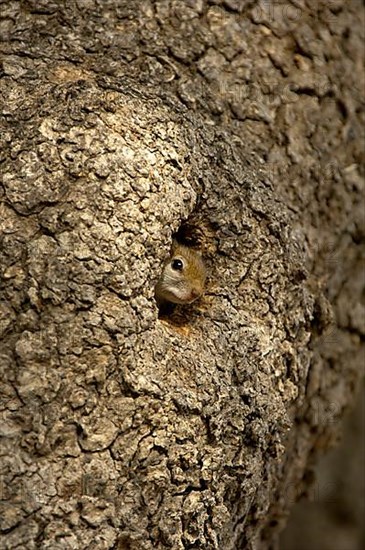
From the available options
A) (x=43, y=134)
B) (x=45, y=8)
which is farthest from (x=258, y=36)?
(x=43, y=134)

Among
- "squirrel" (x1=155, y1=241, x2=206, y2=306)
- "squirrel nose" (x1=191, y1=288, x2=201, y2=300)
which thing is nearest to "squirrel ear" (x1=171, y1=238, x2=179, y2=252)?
"squirrel" (x1=155, y1=241, x2=206, y2=306)

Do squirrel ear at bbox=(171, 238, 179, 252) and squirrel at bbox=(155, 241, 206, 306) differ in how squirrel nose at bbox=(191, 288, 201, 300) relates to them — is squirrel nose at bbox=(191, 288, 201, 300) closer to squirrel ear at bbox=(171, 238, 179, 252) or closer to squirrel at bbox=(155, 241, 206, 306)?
squirrel at bbox=(155, 241, 206, 306)

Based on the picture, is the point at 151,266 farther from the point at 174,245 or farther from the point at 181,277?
the point at 174,245

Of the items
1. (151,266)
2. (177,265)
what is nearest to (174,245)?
(177,265)

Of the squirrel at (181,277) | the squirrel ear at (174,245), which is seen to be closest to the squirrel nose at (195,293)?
the squirrel at (181,277)

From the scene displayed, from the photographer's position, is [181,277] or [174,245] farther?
[174,245]

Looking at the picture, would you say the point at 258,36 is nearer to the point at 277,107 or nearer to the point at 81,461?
the point at 277,107
